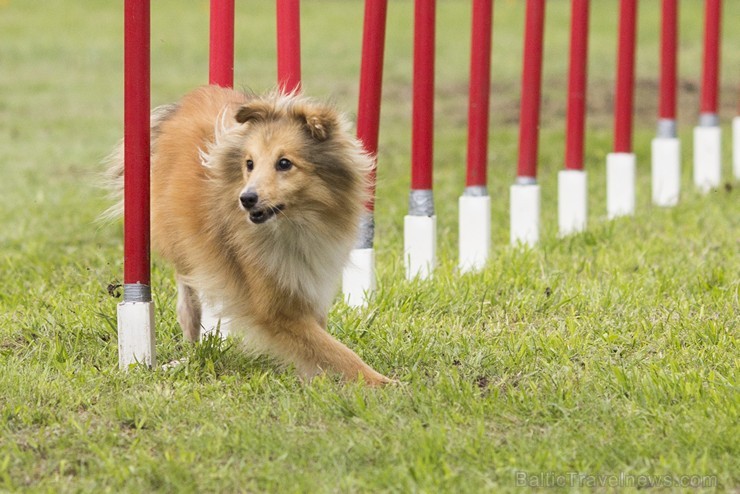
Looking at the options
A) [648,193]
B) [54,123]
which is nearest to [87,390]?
[648,193]

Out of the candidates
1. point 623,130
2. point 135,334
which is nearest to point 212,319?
point 135,334

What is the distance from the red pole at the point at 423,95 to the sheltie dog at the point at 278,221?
1319 millimetres

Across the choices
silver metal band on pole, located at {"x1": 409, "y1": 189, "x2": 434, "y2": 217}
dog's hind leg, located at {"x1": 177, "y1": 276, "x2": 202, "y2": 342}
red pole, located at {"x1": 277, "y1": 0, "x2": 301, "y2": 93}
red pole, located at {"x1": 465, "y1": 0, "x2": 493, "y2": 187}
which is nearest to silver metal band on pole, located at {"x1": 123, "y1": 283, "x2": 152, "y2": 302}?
dog's hind leg, located at {"x1": 177, "y1": 276, "x2": 202, "y2": 342}

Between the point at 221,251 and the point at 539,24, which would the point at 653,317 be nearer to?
the point at 221,251

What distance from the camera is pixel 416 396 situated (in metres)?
3.92

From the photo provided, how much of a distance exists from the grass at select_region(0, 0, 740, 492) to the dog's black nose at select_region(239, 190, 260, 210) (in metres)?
0.60

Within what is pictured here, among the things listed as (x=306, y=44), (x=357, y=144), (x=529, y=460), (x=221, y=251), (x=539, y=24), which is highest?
(x=306, y=44)

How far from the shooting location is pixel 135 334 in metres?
4.27

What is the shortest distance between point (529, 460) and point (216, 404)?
107cm

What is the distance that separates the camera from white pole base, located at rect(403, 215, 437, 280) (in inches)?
227

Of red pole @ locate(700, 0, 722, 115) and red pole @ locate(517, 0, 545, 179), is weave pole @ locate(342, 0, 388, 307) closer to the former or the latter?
red pole @ locate(517, 0, 545, 179)

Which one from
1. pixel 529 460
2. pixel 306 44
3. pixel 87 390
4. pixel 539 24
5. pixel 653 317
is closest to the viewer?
pixel 529 460

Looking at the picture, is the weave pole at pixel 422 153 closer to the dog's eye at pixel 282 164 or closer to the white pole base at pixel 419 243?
the white pole base at pixel 419 243

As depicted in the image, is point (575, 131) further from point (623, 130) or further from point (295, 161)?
point (295, 161)
